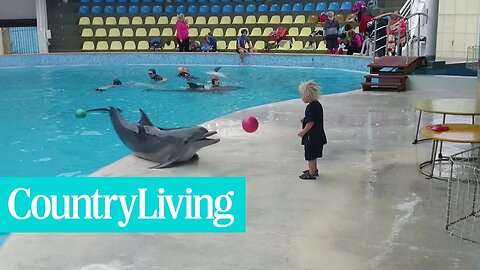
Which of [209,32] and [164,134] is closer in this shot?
[164,134]

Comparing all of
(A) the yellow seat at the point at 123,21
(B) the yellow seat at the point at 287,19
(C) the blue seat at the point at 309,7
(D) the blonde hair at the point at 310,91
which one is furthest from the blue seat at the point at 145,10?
(D) the blonde hair at the point at 310,91

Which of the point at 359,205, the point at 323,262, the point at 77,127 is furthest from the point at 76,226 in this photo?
the point at 77,127

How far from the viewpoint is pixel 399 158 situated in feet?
18.5

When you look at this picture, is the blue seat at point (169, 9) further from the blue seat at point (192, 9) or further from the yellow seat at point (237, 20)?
the yellow seat at point (237, 20)

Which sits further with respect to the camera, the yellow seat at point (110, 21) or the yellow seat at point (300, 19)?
the yellow seat at point (110, 21)

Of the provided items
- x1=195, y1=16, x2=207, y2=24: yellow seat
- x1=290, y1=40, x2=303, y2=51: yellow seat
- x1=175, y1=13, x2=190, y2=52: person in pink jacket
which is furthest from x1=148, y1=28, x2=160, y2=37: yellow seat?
x1=290, y1=40, x2=303, y2=51: yellow seat

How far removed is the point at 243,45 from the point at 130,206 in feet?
50.4

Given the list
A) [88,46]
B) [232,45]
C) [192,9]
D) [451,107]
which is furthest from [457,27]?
[88,46]

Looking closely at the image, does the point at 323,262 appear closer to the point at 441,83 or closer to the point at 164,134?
the point at 164,134

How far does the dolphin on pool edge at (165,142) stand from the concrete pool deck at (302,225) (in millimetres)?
138

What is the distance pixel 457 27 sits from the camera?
14.9 m

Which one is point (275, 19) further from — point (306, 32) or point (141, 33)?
point (141, 33)

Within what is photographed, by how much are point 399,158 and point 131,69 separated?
13999 millimetres

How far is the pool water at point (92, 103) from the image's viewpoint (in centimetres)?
744
